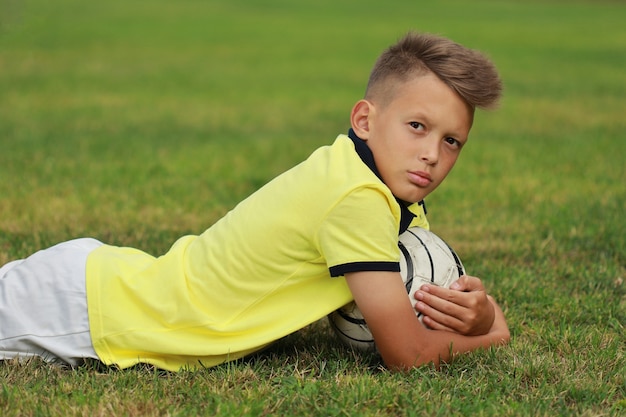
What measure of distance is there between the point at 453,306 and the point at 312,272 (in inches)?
23.6

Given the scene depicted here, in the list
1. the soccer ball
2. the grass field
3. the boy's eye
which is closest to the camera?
the grass field

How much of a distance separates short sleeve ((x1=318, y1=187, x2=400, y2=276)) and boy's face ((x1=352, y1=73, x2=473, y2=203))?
167 millimetres

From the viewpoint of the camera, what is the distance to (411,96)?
3.63 metres

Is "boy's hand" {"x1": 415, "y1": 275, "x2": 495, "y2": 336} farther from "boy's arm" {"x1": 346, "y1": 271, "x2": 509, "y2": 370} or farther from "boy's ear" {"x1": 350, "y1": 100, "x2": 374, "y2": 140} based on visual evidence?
"boy's ear" {"x1": 350, "y1": 100, "x2": 374, "y2": 140}

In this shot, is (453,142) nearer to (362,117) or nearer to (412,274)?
(362,117)

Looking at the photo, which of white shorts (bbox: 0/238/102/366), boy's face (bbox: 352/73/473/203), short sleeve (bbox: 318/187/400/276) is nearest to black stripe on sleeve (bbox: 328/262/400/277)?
short sleeve (bbox: 318/187/400/276)

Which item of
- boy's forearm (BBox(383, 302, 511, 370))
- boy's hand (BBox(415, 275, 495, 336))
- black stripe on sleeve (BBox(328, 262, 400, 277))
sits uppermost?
black stripe on sleeve (BBox(328, 262, 400, 277))

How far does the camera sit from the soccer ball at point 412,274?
380cm

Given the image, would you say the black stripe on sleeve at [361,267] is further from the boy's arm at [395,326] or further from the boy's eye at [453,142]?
the boy's eye at [453,142]

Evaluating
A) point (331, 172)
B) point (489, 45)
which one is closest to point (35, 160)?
point (331, 172)

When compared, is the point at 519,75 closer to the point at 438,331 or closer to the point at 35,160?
the point at 35,160

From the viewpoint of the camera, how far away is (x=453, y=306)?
12.4 ft

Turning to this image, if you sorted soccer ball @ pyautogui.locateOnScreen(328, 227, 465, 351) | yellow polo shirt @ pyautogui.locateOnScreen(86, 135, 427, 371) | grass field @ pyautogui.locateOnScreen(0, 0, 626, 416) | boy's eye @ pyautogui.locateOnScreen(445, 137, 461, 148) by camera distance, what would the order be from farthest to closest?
soccer ball @ pyautogui.locateOnScreen(328, 227, 465, 351) → boy's eye @ pyautogui.locateOnScreen(445, 137, 461, 148) → yellow polo shirt @ pyautogui.locateOnScreen(86, 135, 427, 371) → grass field @ pyautogui.locateOnScreen(0, 0, 626, 416)

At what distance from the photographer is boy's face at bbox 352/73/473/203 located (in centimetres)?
360
